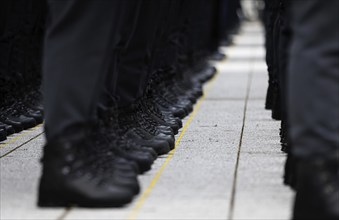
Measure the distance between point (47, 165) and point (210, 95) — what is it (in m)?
5.68

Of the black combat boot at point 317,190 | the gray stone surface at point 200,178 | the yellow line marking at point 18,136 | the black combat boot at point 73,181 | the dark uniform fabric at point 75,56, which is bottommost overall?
the yellow line marking at point 18,136

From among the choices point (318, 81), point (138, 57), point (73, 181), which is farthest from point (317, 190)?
point (138, 57)

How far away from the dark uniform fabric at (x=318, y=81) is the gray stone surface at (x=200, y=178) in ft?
1.23

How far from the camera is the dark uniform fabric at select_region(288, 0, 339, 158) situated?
147 inches

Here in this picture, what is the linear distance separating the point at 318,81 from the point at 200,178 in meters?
1.22

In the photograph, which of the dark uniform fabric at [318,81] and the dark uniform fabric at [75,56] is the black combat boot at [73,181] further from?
the dark uniform fabric at [318,81]

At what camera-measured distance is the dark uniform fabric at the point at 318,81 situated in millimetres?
3729

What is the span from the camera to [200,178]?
16.0 feet

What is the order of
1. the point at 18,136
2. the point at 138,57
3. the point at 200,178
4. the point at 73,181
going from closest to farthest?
the point at 73,181
the point at 200,178
the point at 138,57
the point at 18,136

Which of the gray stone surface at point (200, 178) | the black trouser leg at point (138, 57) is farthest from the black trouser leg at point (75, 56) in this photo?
the black trouser leg at point (138, 57)

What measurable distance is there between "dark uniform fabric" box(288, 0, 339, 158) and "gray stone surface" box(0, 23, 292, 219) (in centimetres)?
38

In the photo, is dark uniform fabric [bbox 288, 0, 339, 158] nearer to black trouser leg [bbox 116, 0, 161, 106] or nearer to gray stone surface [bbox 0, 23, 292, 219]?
gray stone surface [bbox 0, 23, 292, 219]

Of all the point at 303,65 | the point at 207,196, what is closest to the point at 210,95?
the point at 207,196

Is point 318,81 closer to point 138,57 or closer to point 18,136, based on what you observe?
point 138,57
